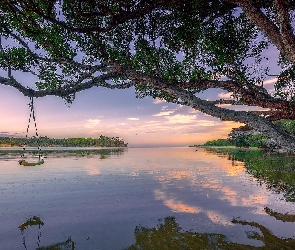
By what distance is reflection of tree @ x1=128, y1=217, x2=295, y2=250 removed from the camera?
412 inches

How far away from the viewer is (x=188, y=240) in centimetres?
1118

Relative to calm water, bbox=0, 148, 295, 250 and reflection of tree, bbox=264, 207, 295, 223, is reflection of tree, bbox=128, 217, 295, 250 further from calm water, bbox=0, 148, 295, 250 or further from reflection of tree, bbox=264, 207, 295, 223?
reflection of tree, bbox=264, 207, 295, 223

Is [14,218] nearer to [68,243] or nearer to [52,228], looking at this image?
[52,228]

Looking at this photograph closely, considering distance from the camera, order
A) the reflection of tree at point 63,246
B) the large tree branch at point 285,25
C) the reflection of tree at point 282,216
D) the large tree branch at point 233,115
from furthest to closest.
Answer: the reflection of tree at point 282,216 < the reflection of tree at point 63,246 < the large tree branch at point 233,115 < the large tree branch at point 285,25

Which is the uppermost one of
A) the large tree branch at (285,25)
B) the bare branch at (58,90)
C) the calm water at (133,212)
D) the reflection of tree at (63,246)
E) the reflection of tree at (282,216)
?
the large tree branch at (285,25)

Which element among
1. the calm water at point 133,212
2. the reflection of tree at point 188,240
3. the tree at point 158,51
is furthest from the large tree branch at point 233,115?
the calm water at point 133,212

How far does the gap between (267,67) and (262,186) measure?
543 inches

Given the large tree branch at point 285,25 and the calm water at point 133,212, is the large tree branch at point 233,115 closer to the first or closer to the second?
the large tree branch at point 285,25

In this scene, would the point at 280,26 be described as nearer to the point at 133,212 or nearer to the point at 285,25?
the point at 285,25

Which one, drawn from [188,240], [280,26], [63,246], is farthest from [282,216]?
[280,26]

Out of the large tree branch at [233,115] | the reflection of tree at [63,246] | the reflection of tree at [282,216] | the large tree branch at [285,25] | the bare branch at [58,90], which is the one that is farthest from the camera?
the reflection of tree at [282,216]

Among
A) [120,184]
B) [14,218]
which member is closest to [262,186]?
[120,184]

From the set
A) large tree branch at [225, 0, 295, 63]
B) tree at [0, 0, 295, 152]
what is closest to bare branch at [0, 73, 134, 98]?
tree at [0, 0, 295, 152]

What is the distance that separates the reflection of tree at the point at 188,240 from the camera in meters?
10.5
